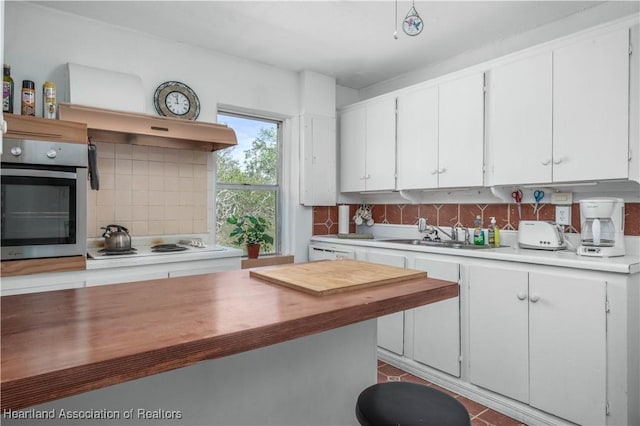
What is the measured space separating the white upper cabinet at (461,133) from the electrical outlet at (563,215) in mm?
540

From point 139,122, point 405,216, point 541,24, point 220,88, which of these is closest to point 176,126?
point 139,122

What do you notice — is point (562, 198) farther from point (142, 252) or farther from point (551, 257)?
point (142, 252)

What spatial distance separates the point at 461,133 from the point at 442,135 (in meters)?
0.17

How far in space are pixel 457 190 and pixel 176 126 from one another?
2325 millimetres

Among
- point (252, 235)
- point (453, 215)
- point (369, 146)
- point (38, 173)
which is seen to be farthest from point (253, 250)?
point (453, 215)

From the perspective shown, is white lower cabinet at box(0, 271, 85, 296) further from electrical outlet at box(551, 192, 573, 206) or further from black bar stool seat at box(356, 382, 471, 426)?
electrical outlet at box(551, 192, 573, 206)

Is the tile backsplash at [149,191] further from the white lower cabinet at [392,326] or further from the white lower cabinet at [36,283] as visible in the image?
the white lower cabinet at [392,326]

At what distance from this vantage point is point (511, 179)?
2.65m

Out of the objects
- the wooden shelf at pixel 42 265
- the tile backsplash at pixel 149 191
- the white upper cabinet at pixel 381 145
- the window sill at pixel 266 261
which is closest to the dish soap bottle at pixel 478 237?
the white upper cabinet at pixel 381 145

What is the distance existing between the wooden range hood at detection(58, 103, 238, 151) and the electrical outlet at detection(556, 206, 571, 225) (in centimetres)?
243

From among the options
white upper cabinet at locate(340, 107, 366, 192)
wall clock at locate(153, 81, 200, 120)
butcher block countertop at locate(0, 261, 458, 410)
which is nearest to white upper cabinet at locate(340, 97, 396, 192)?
white upper cabinet at locate(340, 107, 366, 192)

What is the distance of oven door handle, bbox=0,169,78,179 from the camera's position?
2.12 metres

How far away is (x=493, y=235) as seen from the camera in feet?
9.84

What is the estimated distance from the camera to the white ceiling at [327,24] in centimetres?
258
